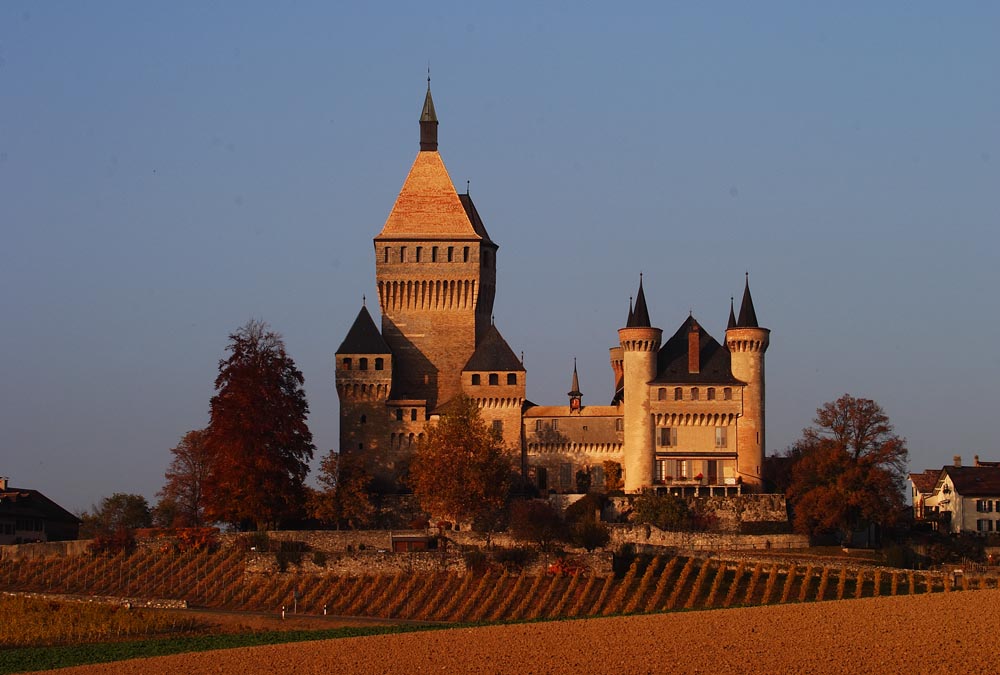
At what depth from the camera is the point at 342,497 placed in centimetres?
8775

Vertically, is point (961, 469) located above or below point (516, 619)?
above

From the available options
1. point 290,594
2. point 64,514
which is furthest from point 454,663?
point 64,514

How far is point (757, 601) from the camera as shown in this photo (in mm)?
68625

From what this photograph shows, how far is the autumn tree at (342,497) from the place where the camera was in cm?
8688

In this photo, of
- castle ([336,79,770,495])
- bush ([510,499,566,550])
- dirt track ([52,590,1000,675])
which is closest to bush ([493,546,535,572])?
bush ([510,499,566,550])

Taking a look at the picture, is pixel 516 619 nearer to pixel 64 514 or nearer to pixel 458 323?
pixel 458 323

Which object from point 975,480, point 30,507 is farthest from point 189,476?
point 975,480

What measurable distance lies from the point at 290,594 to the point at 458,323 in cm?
2563

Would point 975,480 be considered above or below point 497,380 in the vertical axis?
below

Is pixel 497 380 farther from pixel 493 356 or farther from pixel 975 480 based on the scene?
pixel 975 480

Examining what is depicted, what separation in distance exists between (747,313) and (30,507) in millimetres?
38505

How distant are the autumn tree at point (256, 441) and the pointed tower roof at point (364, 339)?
8086 millimetres

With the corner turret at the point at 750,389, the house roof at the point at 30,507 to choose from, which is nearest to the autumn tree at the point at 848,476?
the corner turret at the point at 750,389

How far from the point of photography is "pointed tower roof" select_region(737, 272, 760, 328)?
8950 centimetres
